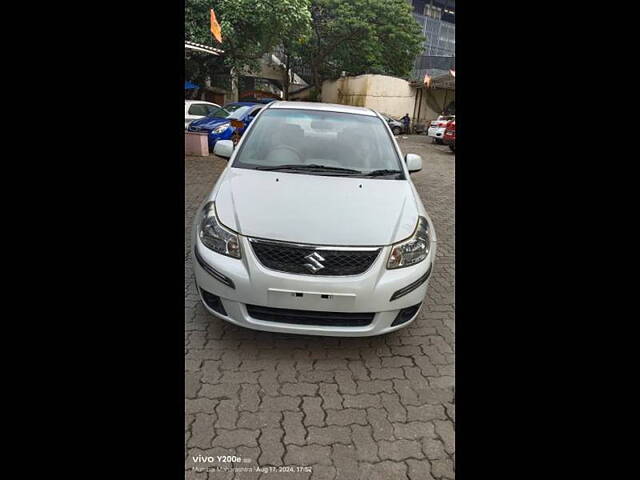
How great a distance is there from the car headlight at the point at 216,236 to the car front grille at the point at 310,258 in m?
0.12

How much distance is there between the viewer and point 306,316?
215cm

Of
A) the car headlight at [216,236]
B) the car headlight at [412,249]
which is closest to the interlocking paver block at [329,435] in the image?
the car headlight at [412,249]

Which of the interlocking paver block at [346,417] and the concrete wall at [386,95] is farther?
the concrete wall at [386,95]

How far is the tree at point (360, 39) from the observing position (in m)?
22.0

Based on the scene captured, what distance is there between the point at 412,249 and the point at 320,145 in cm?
132

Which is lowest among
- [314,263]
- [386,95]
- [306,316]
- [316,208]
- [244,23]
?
[306,316]

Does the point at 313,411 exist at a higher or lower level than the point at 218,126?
lower

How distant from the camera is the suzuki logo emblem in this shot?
2117 mm

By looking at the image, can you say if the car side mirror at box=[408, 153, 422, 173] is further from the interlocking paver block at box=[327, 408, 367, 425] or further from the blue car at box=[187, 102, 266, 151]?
the blue car at box=[187, 102, 266, 151]

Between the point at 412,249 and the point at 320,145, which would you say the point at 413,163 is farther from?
the point at 412,249

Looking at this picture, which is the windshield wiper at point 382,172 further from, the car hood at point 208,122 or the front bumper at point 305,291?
the car hood at point 208,122

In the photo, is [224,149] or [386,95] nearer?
[224,149]

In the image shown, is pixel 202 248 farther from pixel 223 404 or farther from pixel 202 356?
pixel 223 404

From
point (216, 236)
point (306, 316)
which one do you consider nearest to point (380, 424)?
point (306, 316)
